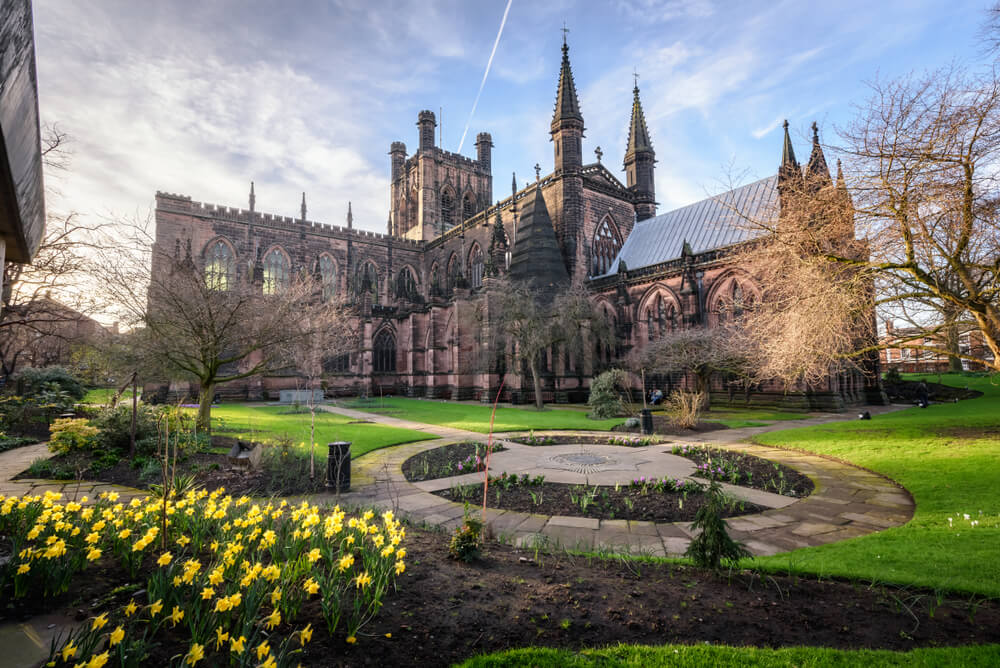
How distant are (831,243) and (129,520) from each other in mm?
13163

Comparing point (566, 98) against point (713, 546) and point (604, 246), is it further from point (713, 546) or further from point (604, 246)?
point (713, 546)

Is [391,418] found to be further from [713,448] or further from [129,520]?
[129,520]

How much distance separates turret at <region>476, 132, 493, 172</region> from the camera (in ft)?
169

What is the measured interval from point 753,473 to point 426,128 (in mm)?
47574

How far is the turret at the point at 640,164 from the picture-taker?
35594 mm

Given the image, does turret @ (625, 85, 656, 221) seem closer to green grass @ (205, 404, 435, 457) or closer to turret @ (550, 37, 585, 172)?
turret @ (550, 37, 585, 172)

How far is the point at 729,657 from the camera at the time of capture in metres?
2.55

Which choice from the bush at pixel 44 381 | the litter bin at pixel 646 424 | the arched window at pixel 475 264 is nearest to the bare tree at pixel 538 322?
the litter bin at pixel 646 424

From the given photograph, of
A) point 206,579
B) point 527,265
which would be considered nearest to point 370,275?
point 527,265

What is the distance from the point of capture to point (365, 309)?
112ft

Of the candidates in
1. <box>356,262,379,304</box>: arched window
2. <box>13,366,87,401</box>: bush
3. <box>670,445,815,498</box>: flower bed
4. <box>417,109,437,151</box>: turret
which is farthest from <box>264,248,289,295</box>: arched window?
<box>670,445,815,498</box>: flower bed

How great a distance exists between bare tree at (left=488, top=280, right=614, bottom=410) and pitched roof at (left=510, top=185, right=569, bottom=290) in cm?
452

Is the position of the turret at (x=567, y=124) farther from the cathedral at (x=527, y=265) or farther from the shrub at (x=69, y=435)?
the shrub at (x=69, y=435)

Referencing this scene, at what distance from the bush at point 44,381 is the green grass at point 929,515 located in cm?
2176
